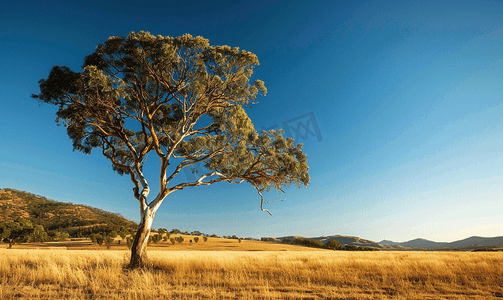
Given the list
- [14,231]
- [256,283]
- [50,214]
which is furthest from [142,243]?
[50,214]

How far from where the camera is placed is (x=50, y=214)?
116 m

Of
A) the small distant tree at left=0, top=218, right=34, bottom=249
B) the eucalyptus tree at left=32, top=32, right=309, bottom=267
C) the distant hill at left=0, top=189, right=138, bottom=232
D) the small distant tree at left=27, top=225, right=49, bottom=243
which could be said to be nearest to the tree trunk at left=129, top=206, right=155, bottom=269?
the eucalyptus tree at left=32, top=32, right=309, bottom=267

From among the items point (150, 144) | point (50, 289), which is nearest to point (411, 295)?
point (50, 289)

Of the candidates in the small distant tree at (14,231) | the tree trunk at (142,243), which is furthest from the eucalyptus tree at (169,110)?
the small distant tree at (14,231)

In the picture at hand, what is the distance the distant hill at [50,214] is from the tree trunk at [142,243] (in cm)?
9034

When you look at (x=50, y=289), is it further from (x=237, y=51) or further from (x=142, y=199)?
(x=237, y=51)

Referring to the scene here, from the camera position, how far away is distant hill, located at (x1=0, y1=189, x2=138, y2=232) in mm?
99400

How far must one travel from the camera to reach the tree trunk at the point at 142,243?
39.7 feet

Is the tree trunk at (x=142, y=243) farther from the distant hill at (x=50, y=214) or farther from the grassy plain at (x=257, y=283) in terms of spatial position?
the distant hill at (x=50, y=214)

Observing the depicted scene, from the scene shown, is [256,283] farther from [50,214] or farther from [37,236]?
[50,214]

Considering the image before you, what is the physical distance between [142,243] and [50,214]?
13971 centimetres

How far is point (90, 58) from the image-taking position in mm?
14164

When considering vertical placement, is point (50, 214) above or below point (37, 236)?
above

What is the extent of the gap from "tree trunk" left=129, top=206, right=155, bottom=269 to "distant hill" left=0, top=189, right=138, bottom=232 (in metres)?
90.3
